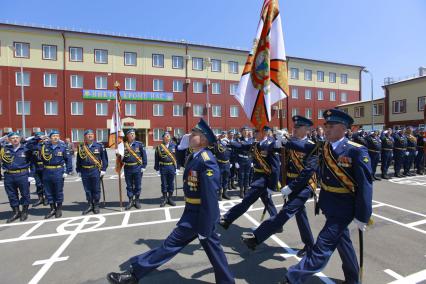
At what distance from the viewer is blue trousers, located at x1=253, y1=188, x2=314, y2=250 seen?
4.25 meters

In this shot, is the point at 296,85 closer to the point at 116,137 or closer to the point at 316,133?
the point at 316,133

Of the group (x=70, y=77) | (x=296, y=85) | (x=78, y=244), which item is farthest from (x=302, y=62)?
(x=78, y=244)

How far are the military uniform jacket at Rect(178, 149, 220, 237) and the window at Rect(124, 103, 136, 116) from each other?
30.8 meters

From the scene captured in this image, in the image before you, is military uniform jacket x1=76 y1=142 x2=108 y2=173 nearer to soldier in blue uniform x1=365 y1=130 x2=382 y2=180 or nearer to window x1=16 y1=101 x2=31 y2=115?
soldier in blue uniform x1=365 y1=130 x2=382 y2=180

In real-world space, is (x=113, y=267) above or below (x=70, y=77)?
below

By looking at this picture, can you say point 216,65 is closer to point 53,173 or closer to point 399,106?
point 399,106

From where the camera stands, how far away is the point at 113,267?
418cm

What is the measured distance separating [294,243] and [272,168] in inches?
54.3

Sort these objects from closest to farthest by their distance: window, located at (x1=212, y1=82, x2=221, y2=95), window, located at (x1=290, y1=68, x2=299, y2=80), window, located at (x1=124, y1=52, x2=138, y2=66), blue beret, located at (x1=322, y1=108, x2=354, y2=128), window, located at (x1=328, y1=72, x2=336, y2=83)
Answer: blue beret, located at (x1=322, y1=108, x2=354, y2=128) < window, located at (x1=124, y1=52, x2=138, y2=66) < window, located at (x1=212, y1=82, x2=221, y2=95) < window, located at (x1=290, y1=68, x2=299, y2=80) < window, located at (x1=328, y1=72, x2=336, y2=83)

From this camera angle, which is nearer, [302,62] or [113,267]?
[113,267]

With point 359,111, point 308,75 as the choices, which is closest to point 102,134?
point 308,75

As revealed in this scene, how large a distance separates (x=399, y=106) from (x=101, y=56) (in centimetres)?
3381

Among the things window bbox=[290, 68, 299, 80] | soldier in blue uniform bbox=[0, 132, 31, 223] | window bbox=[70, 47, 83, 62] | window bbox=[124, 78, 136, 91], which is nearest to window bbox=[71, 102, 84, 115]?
window bbox=[70, 47, 83, 62]

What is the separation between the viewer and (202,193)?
10.7ft
